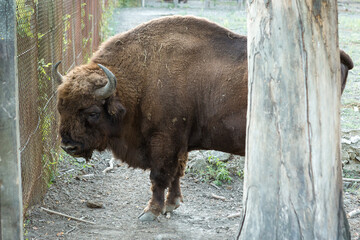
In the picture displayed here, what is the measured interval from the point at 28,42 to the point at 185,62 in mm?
1505

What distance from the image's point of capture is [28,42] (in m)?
4.26

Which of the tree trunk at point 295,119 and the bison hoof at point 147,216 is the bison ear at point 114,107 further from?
the tree trunk at point 295,119

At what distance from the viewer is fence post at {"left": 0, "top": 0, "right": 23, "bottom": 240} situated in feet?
8.62

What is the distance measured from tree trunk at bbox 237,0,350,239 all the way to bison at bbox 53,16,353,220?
156cm

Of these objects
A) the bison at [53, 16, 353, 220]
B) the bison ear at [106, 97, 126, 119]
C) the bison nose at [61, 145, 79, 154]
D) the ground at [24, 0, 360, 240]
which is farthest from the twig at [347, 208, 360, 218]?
the bison nose at [61, 145, 79, 154]

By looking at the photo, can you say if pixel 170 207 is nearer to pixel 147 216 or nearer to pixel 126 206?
pixel 147 216

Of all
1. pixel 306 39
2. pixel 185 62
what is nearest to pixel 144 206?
pixel 185 62

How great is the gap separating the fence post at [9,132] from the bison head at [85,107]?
1.76 m

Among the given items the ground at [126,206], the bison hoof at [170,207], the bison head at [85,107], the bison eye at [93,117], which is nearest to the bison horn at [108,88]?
the bison head at [85,107]

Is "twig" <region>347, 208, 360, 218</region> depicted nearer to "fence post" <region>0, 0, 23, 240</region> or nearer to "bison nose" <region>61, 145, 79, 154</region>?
"bison nose" <region>61, 145, 79, 154</region>

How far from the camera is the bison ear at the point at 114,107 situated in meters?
4.58

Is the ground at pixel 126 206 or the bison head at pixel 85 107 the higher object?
the bison head at pixel 85 107

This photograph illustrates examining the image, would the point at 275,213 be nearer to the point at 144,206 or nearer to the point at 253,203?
the point at 253,203

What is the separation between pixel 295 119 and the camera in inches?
115
